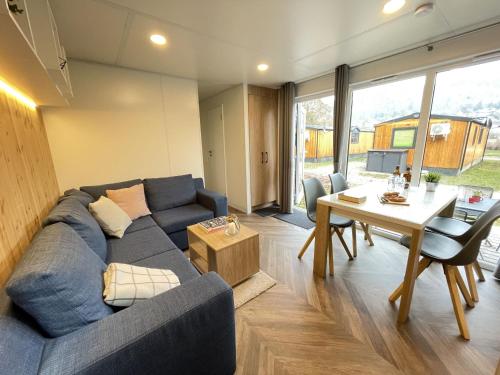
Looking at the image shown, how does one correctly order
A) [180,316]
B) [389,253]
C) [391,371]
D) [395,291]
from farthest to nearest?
[389,253], [395,291], [391,371], [180,316]

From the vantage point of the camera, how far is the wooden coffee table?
1736 millimetres

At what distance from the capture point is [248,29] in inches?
71.3

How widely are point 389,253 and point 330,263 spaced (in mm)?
836

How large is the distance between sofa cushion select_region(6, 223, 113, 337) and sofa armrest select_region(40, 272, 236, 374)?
59 mm

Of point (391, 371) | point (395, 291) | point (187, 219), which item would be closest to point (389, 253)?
point (395, 291)

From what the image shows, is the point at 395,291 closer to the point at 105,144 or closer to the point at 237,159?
the point at 237,159

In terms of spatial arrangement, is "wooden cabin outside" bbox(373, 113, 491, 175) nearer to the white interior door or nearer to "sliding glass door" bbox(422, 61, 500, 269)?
"sliding glass door" bbox(422, 61, 500, 269)

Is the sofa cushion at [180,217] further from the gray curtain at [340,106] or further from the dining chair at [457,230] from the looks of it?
the dining chair at [457,230]

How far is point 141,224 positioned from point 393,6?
Result: 9.65 ft

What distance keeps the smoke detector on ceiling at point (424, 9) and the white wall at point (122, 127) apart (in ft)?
8.60

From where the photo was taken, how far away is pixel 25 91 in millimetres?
1491

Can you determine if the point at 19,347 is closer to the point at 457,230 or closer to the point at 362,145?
the point at 457,230

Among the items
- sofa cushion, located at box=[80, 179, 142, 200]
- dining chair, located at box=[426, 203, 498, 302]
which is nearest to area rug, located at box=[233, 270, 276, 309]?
dining chair, located at box=[426, 203, 498, 302]

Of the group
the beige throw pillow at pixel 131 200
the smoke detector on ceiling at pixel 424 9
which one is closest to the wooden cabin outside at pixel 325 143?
the smoke detector on ceiling at pixel 424 9
